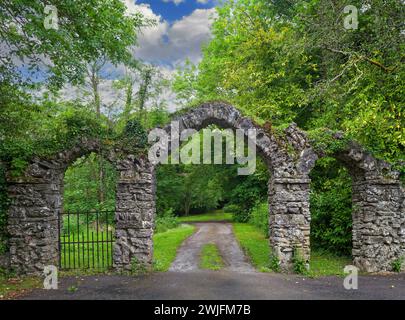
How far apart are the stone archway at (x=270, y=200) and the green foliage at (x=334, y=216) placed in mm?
1478

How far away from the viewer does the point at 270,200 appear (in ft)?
37.1

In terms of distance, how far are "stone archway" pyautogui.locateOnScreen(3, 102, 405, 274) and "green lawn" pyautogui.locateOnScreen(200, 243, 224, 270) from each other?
194 cm

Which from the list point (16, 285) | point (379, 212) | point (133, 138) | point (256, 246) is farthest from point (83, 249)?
point (379, 212)

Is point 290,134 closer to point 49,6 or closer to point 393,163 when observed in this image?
point 393,163

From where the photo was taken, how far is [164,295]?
834cm

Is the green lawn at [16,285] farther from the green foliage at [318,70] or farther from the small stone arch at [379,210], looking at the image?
the small stone arch at [379,210]

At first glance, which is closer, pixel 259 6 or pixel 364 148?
pixel 364 148

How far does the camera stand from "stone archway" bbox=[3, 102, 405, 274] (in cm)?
1055

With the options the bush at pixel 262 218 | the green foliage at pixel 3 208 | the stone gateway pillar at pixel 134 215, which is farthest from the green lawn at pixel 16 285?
the bush at pixel 262 218

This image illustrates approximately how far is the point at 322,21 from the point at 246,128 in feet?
18.0

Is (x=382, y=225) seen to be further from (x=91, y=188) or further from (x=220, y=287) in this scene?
(x=91, y=188)

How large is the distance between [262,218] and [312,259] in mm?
8307

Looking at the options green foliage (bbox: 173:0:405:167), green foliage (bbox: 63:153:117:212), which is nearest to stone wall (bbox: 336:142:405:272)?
green foliage (bbox: 173:0:405:167)

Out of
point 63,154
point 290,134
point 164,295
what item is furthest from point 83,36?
point 164,295
